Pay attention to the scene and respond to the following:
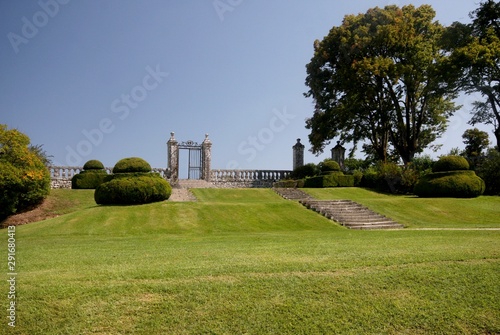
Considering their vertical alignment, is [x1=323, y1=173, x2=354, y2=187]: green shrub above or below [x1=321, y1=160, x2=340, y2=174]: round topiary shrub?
below

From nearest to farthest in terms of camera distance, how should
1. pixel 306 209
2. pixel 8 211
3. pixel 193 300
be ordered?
pixel 193 300, pixel 306 209, pixel 8 211

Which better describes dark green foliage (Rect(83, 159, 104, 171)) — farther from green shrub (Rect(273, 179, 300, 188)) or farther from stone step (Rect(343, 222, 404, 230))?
stone step (Rect(343, 222, 404, 230))

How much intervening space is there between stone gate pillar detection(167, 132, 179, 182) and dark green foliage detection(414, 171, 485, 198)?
22.0 m

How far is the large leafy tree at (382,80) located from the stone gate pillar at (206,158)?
410 inches

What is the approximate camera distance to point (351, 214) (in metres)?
21.0

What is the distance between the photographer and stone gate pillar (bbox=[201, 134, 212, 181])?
124 feet

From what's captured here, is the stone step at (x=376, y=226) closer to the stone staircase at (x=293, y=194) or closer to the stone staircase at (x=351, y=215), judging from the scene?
the stone staircase at (x=351, y=215)

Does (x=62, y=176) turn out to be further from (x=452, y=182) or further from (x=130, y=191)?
(x=452, y=182)

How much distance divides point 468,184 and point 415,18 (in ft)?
56.2

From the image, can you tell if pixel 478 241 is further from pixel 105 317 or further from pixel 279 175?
pixel 279 175

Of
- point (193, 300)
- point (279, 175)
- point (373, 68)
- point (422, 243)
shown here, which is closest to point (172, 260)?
point (193, 300)

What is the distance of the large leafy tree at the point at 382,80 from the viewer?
33219 millimetres

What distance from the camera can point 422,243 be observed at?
10148 millimetres

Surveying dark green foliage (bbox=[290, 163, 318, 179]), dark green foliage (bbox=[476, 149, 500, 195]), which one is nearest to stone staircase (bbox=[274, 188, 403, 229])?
dark green foliage (bbox=[476, 149, 500, 195])
